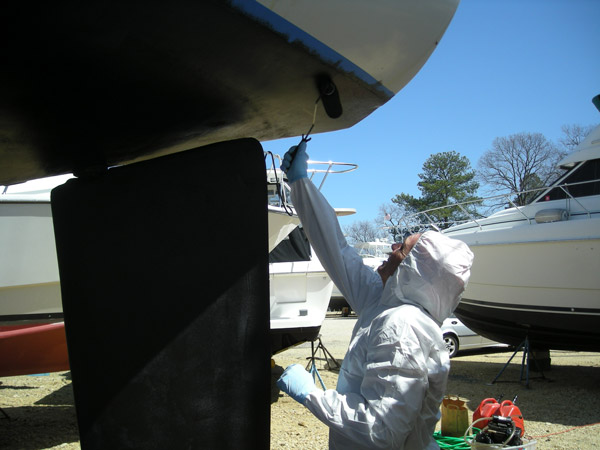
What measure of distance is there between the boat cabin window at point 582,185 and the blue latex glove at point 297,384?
258 inches

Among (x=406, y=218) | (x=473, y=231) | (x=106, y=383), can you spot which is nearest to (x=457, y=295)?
(x=106, y=383)

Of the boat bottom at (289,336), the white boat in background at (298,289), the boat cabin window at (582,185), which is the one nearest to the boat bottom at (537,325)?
the boat cabin window at (582,185)

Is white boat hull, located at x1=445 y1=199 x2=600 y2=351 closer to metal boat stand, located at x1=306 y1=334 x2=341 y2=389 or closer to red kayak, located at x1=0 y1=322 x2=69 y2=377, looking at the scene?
metal boat stand, located at x1=306 y1=334 x2=341 y2=389

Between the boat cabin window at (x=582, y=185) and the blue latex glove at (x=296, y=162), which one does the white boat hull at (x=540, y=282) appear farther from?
the blue latex glove at (x=296, y=162)

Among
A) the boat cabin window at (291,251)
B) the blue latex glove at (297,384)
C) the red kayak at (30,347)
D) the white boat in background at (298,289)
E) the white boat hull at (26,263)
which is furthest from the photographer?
the boat cabin window at (291,251)

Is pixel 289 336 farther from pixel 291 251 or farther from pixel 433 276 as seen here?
pixel 433 276

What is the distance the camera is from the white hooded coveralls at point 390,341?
155 cm

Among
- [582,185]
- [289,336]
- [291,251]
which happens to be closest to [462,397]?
[289,336]

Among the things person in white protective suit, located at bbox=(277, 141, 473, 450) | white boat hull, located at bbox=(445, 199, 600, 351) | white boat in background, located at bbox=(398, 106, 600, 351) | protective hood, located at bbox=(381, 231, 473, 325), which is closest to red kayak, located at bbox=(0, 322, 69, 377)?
person in white protective suit, located at bbox=(277, 141, 473, 450)

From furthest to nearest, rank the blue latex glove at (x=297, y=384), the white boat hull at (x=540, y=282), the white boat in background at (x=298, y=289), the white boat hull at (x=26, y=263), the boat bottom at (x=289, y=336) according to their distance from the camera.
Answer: the white boat in background at (x=298, y=289)
the white boat hull at (x=540, y=282)
the boat bottom at (x=289, y=336)
the white boat hull at (x=26, y=263)
the blue latex glove at (x=297, y=384)

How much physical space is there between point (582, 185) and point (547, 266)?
139 cm

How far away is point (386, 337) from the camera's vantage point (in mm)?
1635

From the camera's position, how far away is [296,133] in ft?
5.96

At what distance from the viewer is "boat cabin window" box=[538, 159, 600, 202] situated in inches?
276
